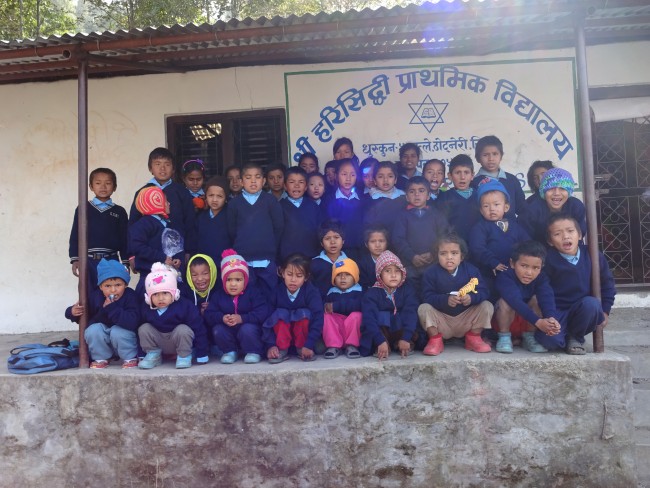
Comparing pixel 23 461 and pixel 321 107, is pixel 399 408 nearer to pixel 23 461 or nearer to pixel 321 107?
pixel 23 461

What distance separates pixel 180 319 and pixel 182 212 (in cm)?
100

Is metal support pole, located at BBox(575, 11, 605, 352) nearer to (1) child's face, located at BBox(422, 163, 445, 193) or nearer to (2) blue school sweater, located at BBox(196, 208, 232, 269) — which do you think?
(1) child's face, located at BBox(422, 163, 445, 193)

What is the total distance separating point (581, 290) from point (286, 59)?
11.4 feet

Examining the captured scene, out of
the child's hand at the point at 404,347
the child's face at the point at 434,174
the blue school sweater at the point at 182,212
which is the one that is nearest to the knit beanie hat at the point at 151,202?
the blue school sweater at the point at 182,212

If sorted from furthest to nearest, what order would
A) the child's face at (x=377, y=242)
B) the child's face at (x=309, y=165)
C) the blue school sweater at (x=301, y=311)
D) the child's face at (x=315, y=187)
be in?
the child's face at (x=309, y=165), the child's face at (x=315, y=187), the child's face at (x=377, y=242), the blue school sweater at (x=301, y=311)

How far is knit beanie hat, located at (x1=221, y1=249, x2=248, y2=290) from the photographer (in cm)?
361

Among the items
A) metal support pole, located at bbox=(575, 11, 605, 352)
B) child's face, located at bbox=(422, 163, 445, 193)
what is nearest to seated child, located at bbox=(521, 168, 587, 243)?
metal support pole, located at bbox=(575, 11, 605, 352)

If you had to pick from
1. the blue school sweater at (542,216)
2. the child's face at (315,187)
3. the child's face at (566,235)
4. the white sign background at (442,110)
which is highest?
the white sign background at (442,110)

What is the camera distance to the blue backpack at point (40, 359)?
3484 mm

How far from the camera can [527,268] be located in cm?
337

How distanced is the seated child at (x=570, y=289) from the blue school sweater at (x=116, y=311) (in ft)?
9.10

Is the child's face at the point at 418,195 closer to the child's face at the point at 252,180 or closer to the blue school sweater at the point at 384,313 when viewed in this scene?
the blue school sweater at the point at 384,313

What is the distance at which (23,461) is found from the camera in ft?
11.2

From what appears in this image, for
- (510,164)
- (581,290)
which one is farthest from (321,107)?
(581,290)
